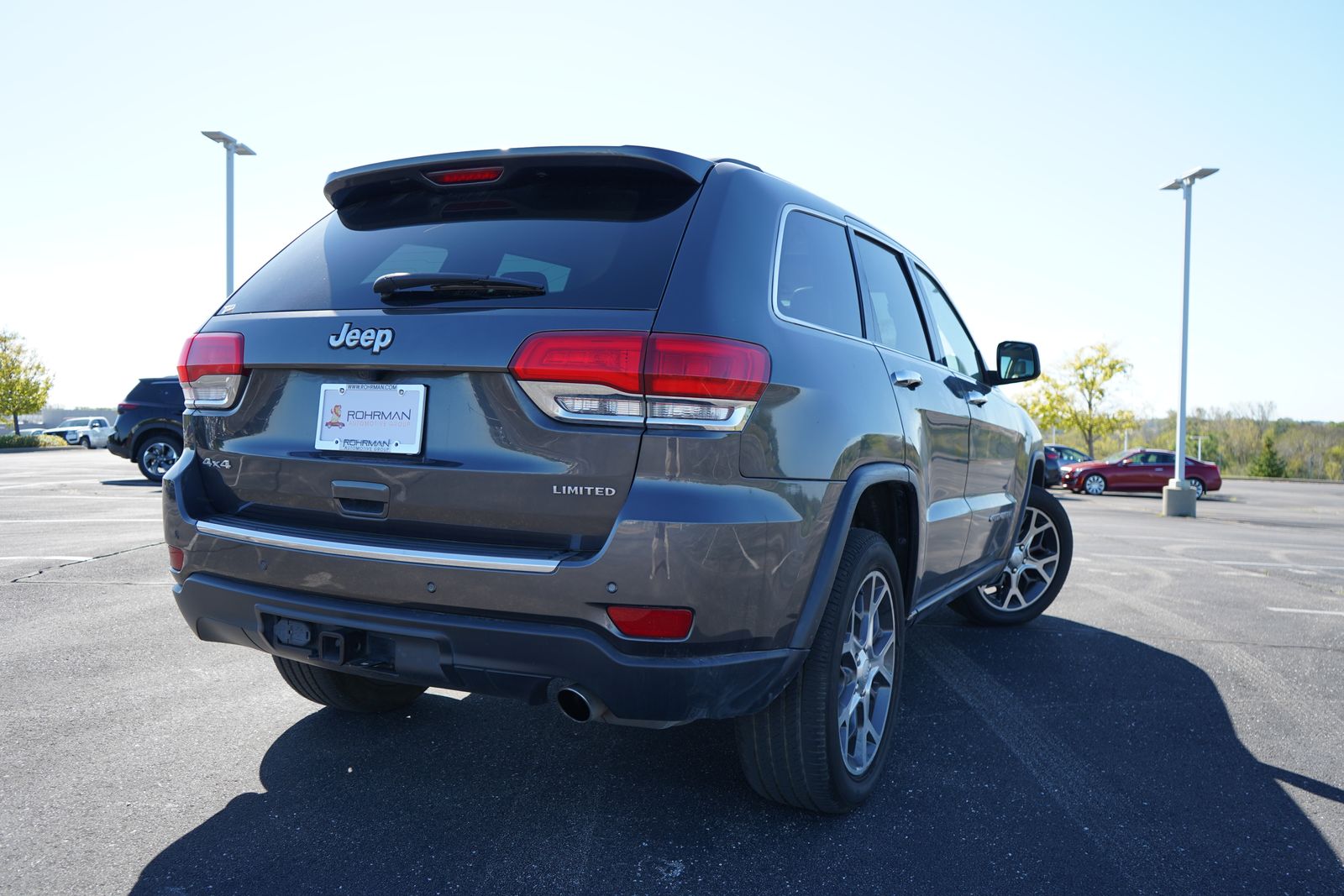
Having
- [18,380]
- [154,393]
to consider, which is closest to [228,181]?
[154,393]

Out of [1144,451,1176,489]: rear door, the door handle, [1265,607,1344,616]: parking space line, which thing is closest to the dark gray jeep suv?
the door handle

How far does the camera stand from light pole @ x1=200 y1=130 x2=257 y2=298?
19844mm

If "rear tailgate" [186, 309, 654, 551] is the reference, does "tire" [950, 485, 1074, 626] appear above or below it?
below

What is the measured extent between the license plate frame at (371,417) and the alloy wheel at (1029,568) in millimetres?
4140

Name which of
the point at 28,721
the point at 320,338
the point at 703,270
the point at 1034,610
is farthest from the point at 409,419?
the point at 1034,610

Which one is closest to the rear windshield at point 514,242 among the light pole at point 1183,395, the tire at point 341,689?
the tire at point 341,689

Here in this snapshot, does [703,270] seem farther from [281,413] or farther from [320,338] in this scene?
[281,413]

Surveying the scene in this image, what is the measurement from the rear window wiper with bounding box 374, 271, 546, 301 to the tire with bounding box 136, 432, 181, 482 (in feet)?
47.8

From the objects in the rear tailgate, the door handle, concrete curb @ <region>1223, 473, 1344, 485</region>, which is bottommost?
concrete curb @ <region>1223, 473, 1344, 485</region>

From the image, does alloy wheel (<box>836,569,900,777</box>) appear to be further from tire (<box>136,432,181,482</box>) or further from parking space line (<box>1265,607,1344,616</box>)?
tire (<box>136,432,181,482</box>)

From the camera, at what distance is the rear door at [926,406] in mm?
3270

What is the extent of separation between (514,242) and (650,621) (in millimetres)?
1105

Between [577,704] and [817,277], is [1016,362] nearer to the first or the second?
[817,277]

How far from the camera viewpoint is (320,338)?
8.16ft
